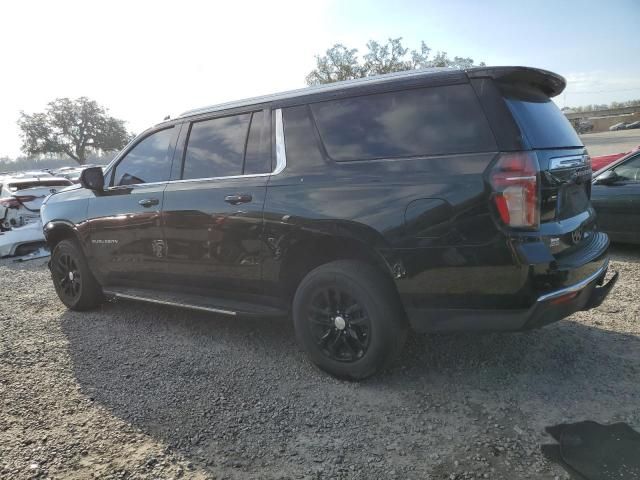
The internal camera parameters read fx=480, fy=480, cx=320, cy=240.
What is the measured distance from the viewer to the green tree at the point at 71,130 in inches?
2111

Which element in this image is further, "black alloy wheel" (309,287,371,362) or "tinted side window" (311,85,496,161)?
"black alloy wheel" (309,287,371,362)

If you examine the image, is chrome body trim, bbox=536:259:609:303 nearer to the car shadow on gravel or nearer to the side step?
the car shadow on gravel

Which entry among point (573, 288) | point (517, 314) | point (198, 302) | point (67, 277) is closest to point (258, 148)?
Answer: point (198, 302)

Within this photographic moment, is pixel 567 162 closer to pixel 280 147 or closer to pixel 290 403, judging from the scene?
pixel 280 147

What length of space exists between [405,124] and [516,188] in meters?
0.77

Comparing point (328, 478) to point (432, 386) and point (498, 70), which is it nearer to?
point (432, 386)

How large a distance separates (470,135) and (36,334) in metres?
4.22

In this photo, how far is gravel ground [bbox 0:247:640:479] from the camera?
241cm

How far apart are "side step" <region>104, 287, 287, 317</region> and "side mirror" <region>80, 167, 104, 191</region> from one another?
1.00 metres

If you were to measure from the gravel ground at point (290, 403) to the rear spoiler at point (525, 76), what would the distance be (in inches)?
72.9

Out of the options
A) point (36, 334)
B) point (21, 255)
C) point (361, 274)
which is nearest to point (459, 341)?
point (361, 274)

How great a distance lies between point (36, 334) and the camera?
4.50 meters

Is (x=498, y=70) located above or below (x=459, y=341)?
above

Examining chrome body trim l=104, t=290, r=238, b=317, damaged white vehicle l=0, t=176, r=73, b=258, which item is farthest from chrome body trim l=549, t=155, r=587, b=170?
damaged white vehicle l=0, t=176, r=73, b=258
